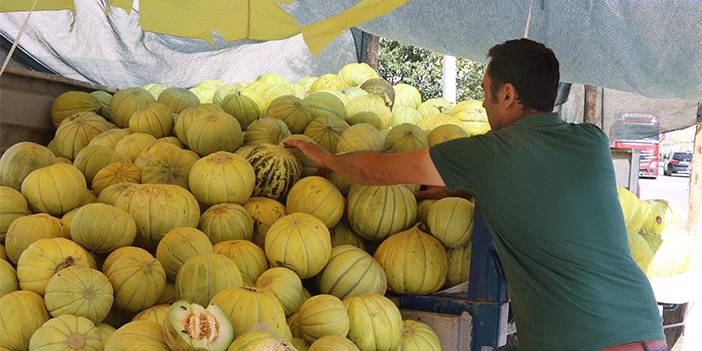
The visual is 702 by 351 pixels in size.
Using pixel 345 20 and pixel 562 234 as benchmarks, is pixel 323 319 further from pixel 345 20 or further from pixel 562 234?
pixel 345 20

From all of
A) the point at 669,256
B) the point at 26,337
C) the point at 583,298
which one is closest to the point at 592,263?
the point at 583,298

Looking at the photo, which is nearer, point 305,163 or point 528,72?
point 528,72

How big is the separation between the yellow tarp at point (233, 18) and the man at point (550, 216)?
1111 millimetres

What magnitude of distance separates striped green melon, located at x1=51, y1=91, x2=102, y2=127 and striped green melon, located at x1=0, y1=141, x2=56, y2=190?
78 centimetres

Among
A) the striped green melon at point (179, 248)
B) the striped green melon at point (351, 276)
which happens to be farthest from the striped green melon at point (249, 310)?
the striped green melon at point (351, 276)

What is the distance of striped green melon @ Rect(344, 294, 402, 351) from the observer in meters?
2.51

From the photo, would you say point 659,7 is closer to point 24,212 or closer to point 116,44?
point 24,212

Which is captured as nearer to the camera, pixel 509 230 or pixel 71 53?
pixel 509 230

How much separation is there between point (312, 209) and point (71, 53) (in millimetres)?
4953

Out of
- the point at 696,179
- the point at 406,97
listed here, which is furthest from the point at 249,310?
the point at 696,179

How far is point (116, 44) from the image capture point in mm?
7344

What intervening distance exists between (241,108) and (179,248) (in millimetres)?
1689

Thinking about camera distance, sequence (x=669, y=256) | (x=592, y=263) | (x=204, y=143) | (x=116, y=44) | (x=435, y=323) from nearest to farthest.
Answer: (x=592, y=263) < (x=435, y=323) < (x=204, y=143) < (x=669, y=256) < (x=116, y=44)

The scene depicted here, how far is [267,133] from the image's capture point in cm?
377
